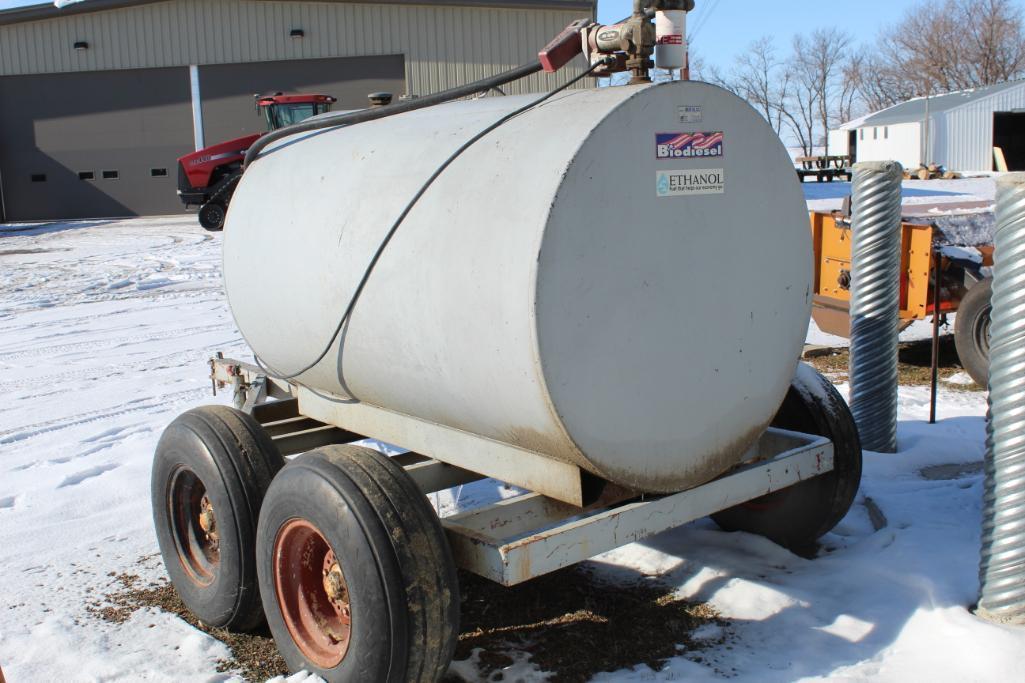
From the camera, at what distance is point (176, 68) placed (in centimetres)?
2723

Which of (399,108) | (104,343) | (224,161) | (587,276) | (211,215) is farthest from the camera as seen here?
(224,161)

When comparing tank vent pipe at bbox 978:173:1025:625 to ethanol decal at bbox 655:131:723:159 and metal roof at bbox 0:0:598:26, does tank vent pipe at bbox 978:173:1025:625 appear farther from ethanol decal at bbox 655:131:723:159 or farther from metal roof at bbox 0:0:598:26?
metal roof at bbox 0:0:598:26

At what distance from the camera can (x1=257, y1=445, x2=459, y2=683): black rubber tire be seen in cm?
302

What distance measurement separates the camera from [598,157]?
2.97 metres

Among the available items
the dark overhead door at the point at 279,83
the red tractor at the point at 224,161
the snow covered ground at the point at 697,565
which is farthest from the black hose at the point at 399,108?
the dark overhead door at the point at 279,83

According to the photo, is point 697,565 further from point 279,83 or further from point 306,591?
point 279,83

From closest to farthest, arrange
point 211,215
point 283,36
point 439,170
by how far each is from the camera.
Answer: point 439,170
point 211,215
point 283,36

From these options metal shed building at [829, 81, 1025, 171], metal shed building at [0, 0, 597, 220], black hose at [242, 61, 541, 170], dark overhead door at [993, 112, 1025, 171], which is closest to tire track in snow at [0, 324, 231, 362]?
black hose at [242, 61, 541, 170]

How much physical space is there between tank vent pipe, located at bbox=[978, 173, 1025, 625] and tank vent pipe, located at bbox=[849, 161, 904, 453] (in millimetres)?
1674

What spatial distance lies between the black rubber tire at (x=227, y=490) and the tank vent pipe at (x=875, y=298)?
125 inches

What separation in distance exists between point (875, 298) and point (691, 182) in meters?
2.56

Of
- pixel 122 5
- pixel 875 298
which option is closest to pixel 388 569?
pixel 875 298

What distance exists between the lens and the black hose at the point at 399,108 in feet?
12.6

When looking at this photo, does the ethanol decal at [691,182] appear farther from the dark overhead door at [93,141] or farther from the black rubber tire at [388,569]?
the dark overhead door at [93,141]
